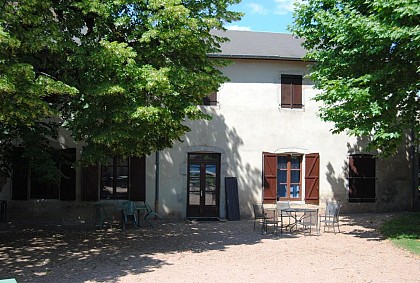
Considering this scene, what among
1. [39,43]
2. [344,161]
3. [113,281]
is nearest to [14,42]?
[39,43]

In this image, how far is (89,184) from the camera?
12.9 meters

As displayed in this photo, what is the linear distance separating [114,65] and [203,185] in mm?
7208

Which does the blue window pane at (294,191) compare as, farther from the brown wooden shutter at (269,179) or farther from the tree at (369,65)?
the tree at (369,65)

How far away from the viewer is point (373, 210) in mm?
14406

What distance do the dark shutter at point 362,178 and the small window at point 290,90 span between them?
2686mm

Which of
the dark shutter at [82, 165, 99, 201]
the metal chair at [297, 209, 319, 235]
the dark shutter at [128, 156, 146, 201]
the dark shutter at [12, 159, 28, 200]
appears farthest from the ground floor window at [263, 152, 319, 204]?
the dark shutter at [12, 159, 28, 200]

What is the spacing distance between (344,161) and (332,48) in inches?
208

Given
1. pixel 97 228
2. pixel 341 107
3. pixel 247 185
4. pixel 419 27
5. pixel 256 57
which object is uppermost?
pixel 256 57

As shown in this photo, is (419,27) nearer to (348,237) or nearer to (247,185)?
(348,237)

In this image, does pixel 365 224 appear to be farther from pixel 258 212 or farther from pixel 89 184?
pixel 89 184

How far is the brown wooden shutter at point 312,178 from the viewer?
45.3 feet

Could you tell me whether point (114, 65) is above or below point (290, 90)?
below

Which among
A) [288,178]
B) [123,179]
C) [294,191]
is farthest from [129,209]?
[294,191]

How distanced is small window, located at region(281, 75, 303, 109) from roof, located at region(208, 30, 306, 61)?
2.14ft
